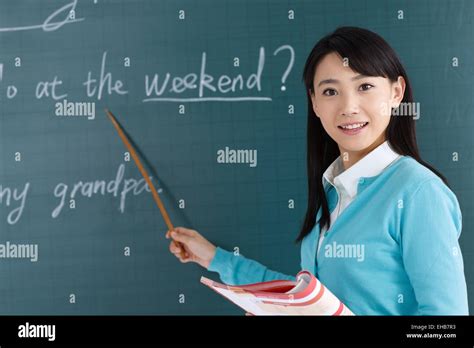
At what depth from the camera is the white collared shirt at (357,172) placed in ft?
3.08

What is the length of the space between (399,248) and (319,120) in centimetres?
28

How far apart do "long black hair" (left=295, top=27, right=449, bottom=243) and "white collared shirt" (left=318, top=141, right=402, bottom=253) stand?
0.06ft

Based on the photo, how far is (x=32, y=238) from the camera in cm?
111

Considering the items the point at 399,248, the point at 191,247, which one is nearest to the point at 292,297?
the point at 399,248

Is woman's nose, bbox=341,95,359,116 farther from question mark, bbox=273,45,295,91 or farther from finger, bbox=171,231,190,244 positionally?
finger, bbox=171,231,190,244

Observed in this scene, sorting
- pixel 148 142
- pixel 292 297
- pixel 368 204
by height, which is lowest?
pixel 292 297

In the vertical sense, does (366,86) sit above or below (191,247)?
above

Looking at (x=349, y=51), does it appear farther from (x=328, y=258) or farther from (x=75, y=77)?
(x=75, y=77)

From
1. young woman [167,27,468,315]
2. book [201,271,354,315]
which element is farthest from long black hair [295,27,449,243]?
book [201,271,354,315]

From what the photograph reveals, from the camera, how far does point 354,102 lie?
37.5 inches

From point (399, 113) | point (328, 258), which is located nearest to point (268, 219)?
point (328, 258)

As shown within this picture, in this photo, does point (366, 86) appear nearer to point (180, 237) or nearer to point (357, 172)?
point (357, 172)

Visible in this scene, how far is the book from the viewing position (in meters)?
0.83
